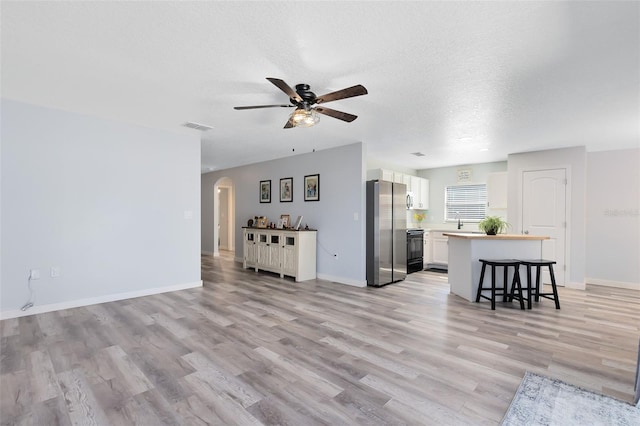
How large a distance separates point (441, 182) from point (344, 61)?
598 centimetres

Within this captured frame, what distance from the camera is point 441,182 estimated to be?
7742 millimetres

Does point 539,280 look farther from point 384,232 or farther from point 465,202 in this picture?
point 465,202

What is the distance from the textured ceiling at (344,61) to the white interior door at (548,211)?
1357 millimetres

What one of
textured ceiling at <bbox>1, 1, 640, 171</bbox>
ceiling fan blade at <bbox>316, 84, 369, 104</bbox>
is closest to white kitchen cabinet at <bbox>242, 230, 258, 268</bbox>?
textured ceiling at <bbox>1, 1, 640, 171</bbox>

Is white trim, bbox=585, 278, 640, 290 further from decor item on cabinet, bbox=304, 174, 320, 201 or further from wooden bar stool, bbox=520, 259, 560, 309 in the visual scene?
decor item on cabinet, bbox=304, 174, 320, 201

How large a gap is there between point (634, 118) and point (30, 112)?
287 inches

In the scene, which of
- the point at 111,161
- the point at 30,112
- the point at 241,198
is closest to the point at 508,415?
the point at 111,161

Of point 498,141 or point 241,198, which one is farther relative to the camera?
point 241,198

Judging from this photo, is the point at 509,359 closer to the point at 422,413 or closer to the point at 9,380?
the point at 422,413

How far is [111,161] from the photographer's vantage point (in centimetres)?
425

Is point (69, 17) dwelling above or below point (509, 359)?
above

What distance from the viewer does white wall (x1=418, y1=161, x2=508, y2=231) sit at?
23.4 ft

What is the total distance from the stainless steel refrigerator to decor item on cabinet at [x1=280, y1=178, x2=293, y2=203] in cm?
189

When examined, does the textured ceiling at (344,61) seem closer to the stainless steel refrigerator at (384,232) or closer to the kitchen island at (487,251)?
the stainless steel refrigerator at (384,232)
